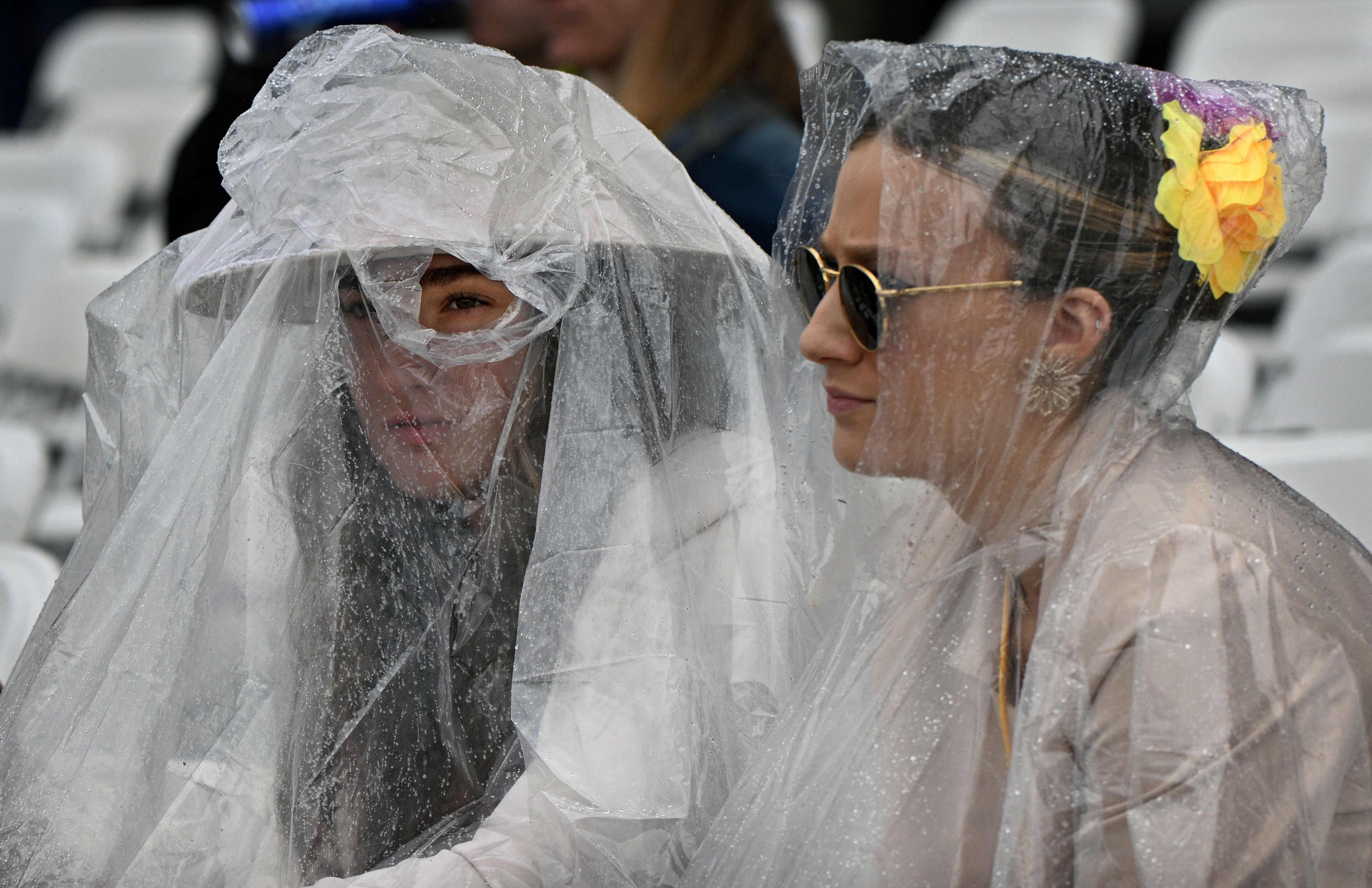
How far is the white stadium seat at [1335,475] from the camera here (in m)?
1.54

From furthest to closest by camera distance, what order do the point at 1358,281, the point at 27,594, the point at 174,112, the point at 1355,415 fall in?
the point at 174,112, the point at 1358,281, the point at 1355,415, the point at 27,594

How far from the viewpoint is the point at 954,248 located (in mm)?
995

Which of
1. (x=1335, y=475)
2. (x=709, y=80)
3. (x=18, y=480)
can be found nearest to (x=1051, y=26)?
(x=709, y=80)

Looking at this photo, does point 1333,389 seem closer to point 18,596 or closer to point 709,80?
point 709,80

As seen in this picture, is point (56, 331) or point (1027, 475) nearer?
point (1027, 475)

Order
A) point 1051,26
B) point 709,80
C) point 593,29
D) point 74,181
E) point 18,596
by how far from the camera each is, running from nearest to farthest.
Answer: point 18,596 → point 709,80 → point 593,29 → point 74,181 → point 1051,26

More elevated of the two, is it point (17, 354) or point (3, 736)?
point (3, 736)

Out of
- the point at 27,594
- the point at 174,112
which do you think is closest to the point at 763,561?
the point at 27,594

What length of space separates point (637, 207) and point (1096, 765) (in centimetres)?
60

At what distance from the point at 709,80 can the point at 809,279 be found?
80 centimetres

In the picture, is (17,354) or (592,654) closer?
(592,654)

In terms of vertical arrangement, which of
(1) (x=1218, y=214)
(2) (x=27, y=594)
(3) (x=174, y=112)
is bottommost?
(3) (x=174, y=112)

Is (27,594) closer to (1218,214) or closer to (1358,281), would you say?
(1218,214)

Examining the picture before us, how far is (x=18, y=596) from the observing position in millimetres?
1456
